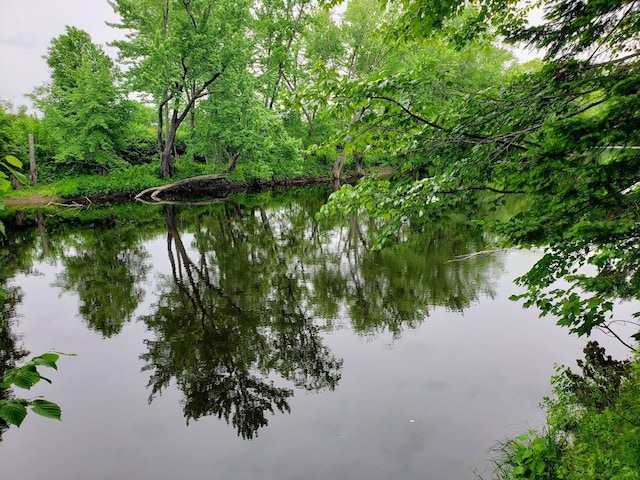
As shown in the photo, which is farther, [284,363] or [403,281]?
[403,281]

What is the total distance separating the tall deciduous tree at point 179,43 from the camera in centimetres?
2498

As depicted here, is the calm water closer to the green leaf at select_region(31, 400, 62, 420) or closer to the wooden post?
the green leaf at select_region(31, 400, 62, 420)

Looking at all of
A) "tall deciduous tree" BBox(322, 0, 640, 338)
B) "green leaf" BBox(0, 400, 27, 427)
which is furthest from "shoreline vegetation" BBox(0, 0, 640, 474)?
"green leaf" BBox(0, 400, 27, 427)

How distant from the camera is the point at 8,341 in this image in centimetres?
805

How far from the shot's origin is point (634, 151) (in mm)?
3008

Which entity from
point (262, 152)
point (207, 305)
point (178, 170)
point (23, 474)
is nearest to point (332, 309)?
point (207, 305)

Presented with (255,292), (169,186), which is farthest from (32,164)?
(255,292)

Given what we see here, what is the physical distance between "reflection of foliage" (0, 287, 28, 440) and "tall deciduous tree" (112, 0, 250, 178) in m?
18.2

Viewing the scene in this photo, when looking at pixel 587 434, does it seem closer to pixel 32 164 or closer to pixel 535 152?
pixel 535 152

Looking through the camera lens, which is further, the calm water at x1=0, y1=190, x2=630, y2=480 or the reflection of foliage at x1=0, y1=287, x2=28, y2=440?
the reflection of foliage at x1=0, y1=287, x2=28, y2=440

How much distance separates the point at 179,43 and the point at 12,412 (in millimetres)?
27411

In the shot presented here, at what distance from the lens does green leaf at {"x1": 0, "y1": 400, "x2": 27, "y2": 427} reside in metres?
1.82

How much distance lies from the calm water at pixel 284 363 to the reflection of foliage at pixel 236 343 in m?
0.04

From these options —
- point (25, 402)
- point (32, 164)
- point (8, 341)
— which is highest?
point (32, 164)
